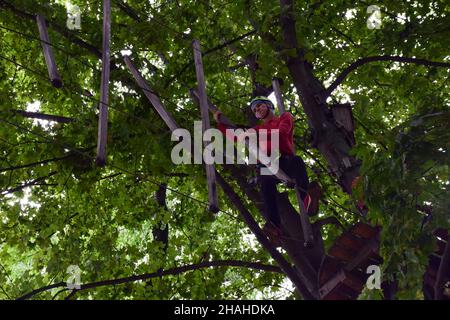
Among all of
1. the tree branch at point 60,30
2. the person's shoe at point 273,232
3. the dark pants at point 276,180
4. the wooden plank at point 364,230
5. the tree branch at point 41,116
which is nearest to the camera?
the wooden plank at point 364,230

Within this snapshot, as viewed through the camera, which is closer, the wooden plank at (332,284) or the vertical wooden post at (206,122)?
the vertical wooden post at (206,122)

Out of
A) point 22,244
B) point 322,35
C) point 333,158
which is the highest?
point 322,35

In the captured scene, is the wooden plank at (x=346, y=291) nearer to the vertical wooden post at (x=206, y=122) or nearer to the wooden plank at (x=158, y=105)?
the vertical wooden post at (x=206, y=122)

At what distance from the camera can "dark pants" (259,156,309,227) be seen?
20.3 ft

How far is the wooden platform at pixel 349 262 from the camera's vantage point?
5148 mm

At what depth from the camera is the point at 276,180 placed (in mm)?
6445

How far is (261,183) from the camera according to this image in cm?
635

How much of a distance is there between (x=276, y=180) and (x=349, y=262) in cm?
145

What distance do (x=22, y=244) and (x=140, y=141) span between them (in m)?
2.72

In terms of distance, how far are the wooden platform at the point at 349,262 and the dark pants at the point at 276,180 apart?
80 centimetres

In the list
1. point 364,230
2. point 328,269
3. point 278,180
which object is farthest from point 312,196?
point 364,230

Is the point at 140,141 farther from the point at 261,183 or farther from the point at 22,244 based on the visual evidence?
the point at 22,244

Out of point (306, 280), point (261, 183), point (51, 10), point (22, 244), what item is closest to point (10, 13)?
point (51, 10)

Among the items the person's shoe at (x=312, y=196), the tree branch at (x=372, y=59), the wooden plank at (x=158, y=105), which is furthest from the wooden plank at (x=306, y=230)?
the tree branch at (x=372, y=59)
